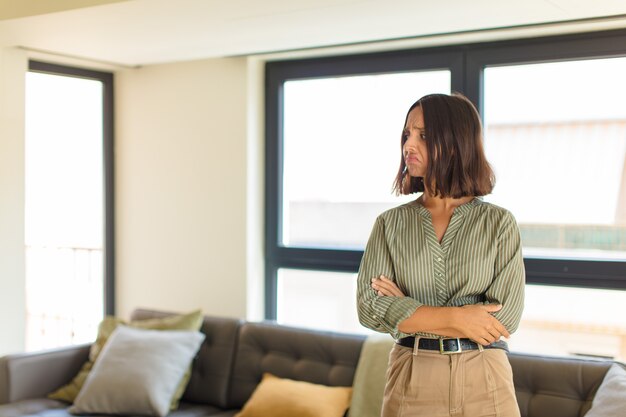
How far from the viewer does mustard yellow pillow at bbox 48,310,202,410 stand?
3.70 m

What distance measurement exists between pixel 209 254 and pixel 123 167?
83cm

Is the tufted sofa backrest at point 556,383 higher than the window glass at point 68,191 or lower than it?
lower

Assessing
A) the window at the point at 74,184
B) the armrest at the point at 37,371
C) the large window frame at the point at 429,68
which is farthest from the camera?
the window at the point at 74,184

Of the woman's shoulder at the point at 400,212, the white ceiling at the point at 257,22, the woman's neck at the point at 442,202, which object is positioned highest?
the white ceiling at the point at 257,22

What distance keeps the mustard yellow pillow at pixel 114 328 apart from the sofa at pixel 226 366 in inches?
1.8

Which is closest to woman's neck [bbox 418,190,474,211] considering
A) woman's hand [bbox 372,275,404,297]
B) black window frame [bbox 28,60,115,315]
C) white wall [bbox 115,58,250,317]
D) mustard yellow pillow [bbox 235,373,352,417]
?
woman's hand [bbox 372,275,404,297]

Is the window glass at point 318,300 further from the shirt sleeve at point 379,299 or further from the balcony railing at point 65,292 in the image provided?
the shirt sleeve at point 379,299

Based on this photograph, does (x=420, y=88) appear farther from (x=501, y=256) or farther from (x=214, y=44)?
(x=501, y=256)

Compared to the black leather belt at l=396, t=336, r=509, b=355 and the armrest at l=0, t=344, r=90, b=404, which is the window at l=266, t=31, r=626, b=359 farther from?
the black leather belt at l=396, t=336, r=509, b=355

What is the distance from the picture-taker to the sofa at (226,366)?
3455mm

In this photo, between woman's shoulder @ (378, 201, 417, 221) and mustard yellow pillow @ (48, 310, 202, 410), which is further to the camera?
mustard yellow pillow @ (48, 310, 202, 410)

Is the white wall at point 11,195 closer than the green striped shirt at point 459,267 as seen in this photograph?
No

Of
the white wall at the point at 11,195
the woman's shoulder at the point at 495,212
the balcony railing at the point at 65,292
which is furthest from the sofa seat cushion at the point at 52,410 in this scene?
the woman's shoulder at the point at 495,212

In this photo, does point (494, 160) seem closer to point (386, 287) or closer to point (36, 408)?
point (386, 287)
